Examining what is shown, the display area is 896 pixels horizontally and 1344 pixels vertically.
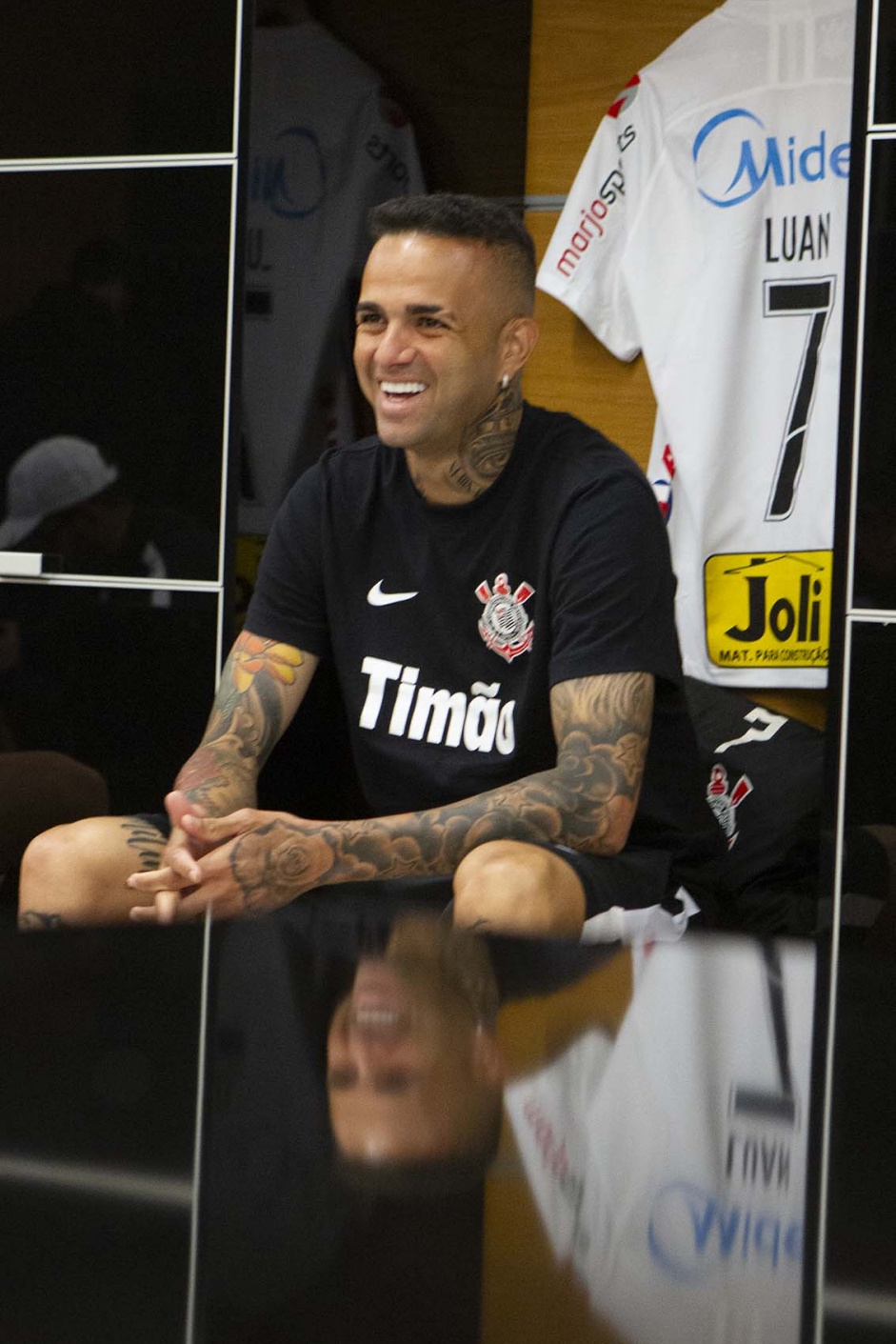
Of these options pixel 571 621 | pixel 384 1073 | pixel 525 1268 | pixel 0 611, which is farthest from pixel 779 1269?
pixel 0 611

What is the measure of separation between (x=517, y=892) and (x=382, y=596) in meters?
0.56

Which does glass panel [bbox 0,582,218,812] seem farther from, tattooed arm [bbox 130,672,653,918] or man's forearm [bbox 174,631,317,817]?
tattooed arm [bbox 130,672,653,918]

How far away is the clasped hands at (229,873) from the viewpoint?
1534 mm

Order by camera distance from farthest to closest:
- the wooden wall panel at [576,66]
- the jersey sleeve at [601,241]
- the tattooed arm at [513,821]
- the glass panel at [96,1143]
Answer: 1. the wooden wall panel at [576,66]
2. the jersey sleeve at [601,241]
3. the tattooed arm at [513,821]
4. the glass panel at [96,1143]

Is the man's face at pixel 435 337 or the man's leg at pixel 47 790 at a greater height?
the man's face at pixel 435 337

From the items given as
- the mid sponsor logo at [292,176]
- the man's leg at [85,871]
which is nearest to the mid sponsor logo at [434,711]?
the man's leg at [85,871]

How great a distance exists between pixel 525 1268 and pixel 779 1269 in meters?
0.07

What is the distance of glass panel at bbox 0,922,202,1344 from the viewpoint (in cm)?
40

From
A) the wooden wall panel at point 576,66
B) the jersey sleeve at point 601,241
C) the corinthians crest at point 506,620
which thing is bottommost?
the corinthians crest at point 506,620

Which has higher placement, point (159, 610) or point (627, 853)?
point (159, 610)

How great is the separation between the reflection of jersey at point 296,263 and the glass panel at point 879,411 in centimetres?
80

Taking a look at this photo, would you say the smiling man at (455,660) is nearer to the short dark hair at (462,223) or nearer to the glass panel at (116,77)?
the short dark hair at (462,223)

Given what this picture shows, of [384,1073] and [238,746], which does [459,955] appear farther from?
[238,746]

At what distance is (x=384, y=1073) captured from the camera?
2.02 ft
